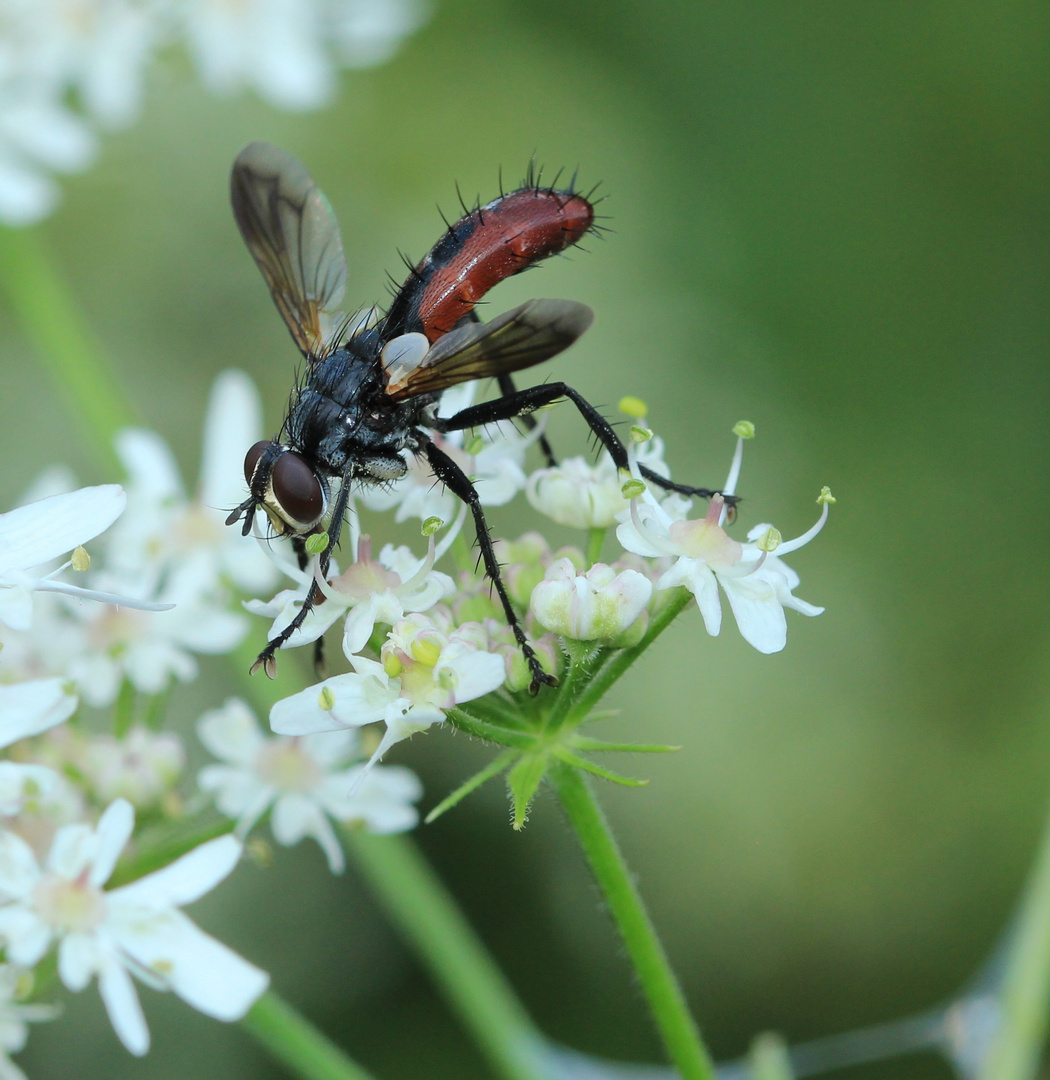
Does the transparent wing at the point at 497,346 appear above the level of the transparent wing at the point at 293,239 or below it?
below

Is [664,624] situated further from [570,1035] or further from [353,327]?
[570,1035]

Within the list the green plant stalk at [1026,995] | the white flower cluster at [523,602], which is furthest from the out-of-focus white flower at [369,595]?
the green plant stalk at [1026,995]

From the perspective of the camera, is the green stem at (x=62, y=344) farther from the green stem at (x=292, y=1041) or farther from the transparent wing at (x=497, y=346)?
the green stem at (x=292, y=1041)

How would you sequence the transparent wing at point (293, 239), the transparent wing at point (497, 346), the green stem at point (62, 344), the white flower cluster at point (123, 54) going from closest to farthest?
the transparent wing at point (497, 346) < the transparent wing at point (293, 239) < the green stem at point (62, 344) < the white flower cluster at point (123, 54)

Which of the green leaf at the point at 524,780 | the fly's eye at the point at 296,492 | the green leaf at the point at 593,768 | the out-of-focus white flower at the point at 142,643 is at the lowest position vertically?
the green leaf at the point at 593,768

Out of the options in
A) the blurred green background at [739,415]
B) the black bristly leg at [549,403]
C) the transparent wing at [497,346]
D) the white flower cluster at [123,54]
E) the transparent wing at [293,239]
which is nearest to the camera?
the transparent wing at [497,346]

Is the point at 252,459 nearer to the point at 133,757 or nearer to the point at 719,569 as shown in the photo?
the point at 133,757

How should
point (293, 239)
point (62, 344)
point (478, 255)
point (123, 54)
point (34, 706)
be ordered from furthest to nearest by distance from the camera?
point (123, 54) → point (62, 344) → point (293, 239) → point (478, 255) → point (34, 706)

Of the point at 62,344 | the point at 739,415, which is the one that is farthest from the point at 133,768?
the point at 739,415
